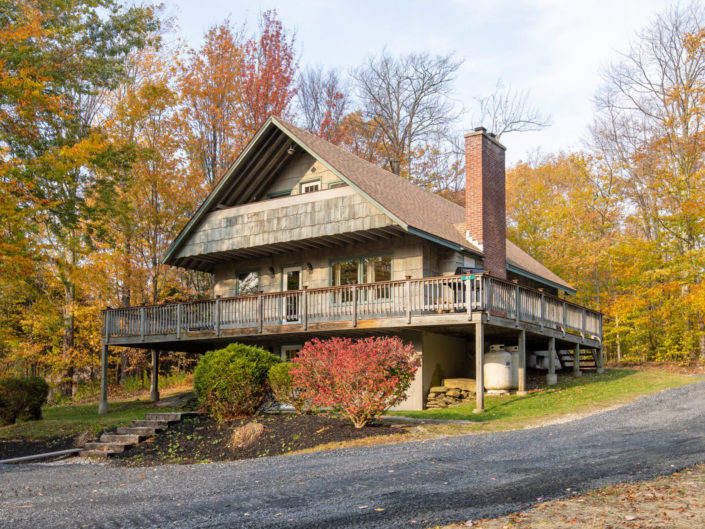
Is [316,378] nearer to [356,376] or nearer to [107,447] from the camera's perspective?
[356,376]

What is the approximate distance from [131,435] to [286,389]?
3727 mm

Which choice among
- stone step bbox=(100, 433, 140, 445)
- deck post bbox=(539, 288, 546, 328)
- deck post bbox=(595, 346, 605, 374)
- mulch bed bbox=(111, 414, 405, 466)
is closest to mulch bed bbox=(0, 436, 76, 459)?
stone step bbox=(100, 433, 140, 445)

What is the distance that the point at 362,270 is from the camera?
22141 mm

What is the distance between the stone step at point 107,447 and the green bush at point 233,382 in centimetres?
213

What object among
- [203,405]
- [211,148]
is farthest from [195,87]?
[203,405]

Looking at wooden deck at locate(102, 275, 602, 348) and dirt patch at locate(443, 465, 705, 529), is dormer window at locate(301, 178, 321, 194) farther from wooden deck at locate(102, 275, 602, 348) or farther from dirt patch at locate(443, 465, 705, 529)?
dirt patch at locate(443, 465, 705, 529)

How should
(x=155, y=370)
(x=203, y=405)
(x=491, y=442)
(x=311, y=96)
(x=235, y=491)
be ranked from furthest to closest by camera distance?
1. (x=311, y=96)
2. (x=155, y=370)
3. (x=203, y=405)
4. (x=491, y=442)
5. (x=235, y=491)

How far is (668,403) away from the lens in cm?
1648

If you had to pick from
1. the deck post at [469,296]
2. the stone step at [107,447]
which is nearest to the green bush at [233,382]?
the stone step at [107,447]

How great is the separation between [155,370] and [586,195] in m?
23.6

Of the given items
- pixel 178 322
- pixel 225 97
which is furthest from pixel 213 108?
pixel 178 322

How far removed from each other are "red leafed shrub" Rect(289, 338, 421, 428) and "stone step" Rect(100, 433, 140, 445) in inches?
154

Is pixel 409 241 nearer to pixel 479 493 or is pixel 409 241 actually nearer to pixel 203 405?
pixel 203 405

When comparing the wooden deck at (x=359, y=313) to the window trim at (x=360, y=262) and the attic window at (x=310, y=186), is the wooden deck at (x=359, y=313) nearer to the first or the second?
the window trim at (x=360, y=262)
